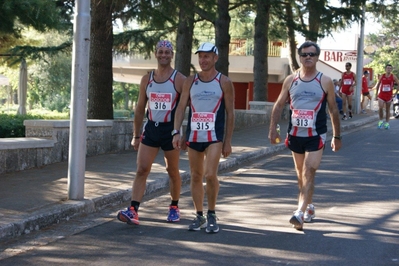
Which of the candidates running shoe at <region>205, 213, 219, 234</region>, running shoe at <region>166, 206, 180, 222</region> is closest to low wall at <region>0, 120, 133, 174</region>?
running shoe at <region>166, 206, 180, 222</region>

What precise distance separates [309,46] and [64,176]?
15.3 feet

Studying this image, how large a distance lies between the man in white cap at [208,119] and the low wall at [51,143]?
4.23 meters

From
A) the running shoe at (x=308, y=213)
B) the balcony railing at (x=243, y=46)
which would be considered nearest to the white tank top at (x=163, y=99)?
the running shoe at (x=308, y=213)

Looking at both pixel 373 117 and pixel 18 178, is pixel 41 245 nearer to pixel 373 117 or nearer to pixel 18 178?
pixel 18 178

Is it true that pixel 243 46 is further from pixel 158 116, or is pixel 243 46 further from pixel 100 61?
pixel 158 116

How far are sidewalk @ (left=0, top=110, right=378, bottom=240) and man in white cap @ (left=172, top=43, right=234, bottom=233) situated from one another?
166 cm

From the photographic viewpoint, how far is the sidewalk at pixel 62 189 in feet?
25.5

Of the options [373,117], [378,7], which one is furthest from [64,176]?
[373,117]

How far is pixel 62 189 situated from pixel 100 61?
232 inches

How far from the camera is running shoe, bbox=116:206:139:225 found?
7.79m

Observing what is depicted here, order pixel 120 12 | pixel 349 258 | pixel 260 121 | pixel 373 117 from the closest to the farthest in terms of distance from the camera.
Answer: pixel 349 258 → pixel 120 12 → pixel 260 121 → pixel 373 117

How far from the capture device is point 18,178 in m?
10.5

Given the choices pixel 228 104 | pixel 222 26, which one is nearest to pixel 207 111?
pixel 228 104

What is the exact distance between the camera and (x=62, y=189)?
952 centimetres
